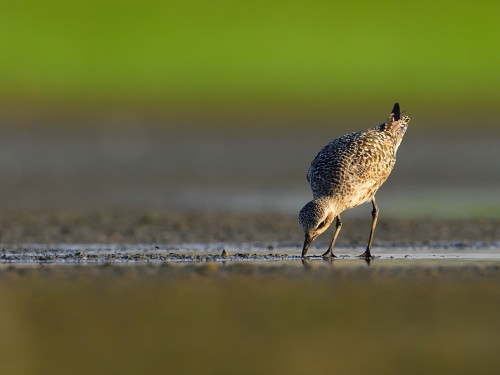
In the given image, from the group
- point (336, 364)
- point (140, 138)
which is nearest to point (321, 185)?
point (336, 364)

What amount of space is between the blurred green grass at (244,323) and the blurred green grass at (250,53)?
20.9 m

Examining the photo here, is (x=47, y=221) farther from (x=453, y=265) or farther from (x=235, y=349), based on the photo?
(x=235, y=349)

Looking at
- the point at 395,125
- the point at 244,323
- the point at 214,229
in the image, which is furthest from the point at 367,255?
the point at 244,323

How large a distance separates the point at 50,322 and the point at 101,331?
54 centimetres

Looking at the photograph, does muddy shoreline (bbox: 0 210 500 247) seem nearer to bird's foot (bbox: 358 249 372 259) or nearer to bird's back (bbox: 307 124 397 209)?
bird's back (bbox: 307 124 397 209)

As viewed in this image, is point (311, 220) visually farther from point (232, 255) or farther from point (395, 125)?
point (395, 125)

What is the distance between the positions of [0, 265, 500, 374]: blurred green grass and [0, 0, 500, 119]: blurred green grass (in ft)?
68.7

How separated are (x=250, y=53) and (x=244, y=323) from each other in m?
27.2

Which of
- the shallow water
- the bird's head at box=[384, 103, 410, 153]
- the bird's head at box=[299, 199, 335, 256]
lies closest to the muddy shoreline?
the shallow water

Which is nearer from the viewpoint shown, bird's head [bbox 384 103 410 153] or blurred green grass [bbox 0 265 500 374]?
blurred green grass [bbox 0 265 500 374]

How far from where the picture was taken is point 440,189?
69.0 ft

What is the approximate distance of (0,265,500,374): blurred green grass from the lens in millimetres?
8227

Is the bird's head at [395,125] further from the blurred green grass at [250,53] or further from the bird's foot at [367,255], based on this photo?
the blurred green grass at [250,53]

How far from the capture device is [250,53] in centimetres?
3631
